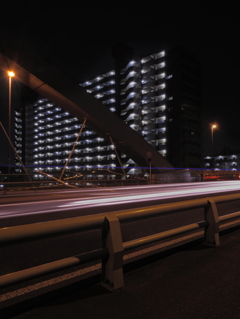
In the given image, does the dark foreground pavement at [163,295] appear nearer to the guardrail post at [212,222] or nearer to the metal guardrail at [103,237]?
the metal guardrail at [103,237]

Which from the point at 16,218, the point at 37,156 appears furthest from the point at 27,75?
the point at 37,156

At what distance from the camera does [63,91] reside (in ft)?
76.9

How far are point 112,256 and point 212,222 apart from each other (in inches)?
90.9

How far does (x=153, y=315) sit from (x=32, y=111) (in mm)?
137010

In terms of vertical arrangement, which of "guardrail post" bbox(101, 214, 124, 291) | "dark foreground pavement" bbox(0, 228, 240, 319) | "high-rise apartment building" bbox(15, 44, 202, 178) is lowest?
"dark foreground pavement" bbox(0, 228, 240, 319)

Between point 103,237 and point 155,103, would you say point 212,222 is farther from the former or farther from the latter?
point 155,103

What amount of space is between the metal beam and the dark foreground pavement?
2026 cm

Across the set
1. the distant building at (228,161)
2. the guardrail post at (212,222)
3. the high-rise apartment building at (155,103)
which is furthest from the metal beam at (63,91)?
the distant building at (228,161)

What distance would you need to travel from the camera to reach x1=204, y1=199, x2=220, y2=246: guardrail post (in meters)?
4.76

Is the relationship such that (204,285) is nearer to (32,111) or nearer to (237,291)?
(237,291)

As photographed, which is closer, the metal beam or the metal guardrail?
the metal guardrail

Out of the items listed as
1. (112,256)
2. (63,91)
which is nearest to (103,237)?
(112,256)

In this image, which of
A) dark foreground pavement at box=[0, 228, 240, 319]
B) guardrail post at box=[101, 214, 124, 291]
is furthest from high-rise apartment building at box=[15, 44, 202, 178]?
guardrail post at box=[101, 214, 124, 291]

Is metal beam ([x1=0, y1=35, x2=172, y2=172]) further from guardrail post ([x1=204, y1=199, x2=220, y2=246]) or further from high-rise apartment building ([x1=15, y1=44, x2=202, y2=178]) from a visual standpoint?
high-rise apartment building ([x1=15, y1=44, x2=202, y2=178])
